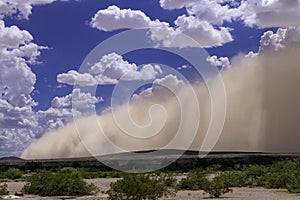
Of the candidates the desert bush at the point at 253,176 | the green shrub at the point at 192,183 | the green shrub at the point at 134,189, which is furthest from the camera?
the desert bush at the point at 253,176

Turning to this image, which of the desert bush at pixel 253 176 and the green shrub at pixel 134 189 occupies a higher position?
the green shrub at pixel 134 189

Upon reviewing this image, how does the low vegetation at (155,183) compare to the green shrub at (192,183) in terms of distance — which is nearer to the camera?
the low vegetation at (155,183)

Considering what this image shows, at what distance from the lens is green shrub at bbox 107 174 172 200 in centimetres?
3494

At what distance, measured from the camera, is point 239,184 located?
211 feet

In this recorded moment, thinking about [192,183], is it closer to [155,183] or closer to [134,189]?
[155,183]

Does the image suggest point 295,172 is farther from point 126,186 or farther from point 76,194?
point 126,186

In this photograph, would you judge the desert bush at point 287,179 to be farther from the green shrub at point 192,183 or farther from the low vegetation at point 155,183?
the green shrub at point 192,183

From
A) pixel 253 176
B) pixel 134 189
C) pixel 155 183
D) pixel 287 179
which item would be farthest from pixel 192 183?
pixel 134 189

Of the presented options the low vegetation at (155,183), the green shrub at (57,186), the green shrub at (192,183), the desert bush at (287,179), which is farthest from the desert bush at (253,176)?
the green shrub at (57,186)

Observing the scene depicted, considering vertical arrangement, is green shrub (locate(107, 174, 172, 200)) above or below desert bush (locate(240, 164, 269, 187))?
above

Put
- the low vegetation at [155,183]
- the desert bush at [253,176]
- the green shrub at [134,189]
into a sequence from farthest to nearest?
the desert bush at [253,176]
the low vegetation at [155,183]
the green shrub at [134,189]

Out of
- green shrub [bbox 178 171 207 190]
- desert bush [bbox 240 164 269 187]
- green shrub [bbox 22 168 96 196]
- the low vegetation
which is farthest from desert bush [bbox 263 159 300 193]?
green shrub [bbox 22 168 96 196]

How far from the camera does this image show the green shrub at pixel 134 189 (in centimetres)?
3494

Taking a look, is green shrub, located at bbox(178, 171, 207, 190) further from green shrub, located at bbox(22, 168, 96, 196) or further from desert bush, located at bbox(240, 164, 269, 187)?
green shrub, located at bbox(22, 168, 96, 196)
